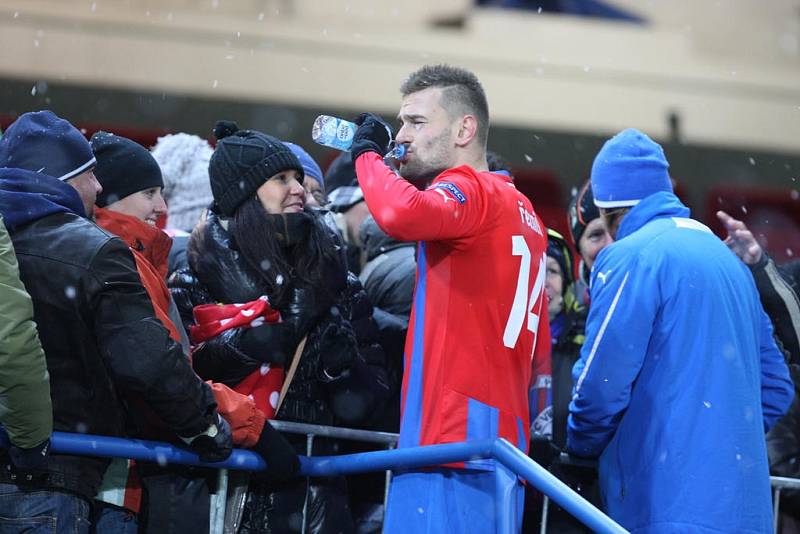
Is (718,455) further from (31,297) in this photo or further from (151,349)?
(31,297)

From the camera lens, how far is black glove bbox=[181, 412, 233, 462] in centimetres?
352

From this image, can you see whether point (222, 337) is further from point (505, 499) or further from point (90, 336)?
point (505, 499)

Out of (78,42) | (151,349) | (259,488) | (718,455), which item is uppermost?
(78,42)

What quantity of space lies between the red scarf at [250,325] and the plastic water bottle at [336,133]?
58 cm

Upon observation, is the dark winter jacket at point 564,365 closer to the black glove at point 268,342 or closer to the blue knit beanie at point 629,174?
the blue knit beanie at point 629,174

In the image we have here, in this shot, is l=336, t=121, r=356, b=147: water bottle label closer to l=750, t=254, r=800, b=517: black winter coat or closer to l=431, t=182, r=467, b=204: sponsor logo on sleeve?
l=431, t=182, r=467, b=204: sponsor logo on sleeve

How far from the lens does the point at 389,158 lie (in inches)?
160

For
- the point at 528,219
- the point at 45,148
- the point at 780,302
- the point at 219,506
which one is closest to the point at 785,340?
the point at 780,302

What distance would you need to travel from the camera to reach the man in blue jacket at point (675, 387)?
3.77 metres

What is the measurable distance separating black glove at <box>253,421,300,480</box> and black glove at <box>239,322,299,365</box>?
0.85 feet

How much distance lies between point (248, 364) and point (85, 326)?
0.69 metres

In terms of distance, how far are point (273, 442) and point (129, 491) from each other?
456 millimetres

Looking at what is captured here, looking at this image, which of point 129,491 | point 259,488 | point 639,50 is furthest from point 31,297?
point 639,50

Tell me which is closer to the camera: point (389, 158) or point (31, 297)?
point (31, 297)
